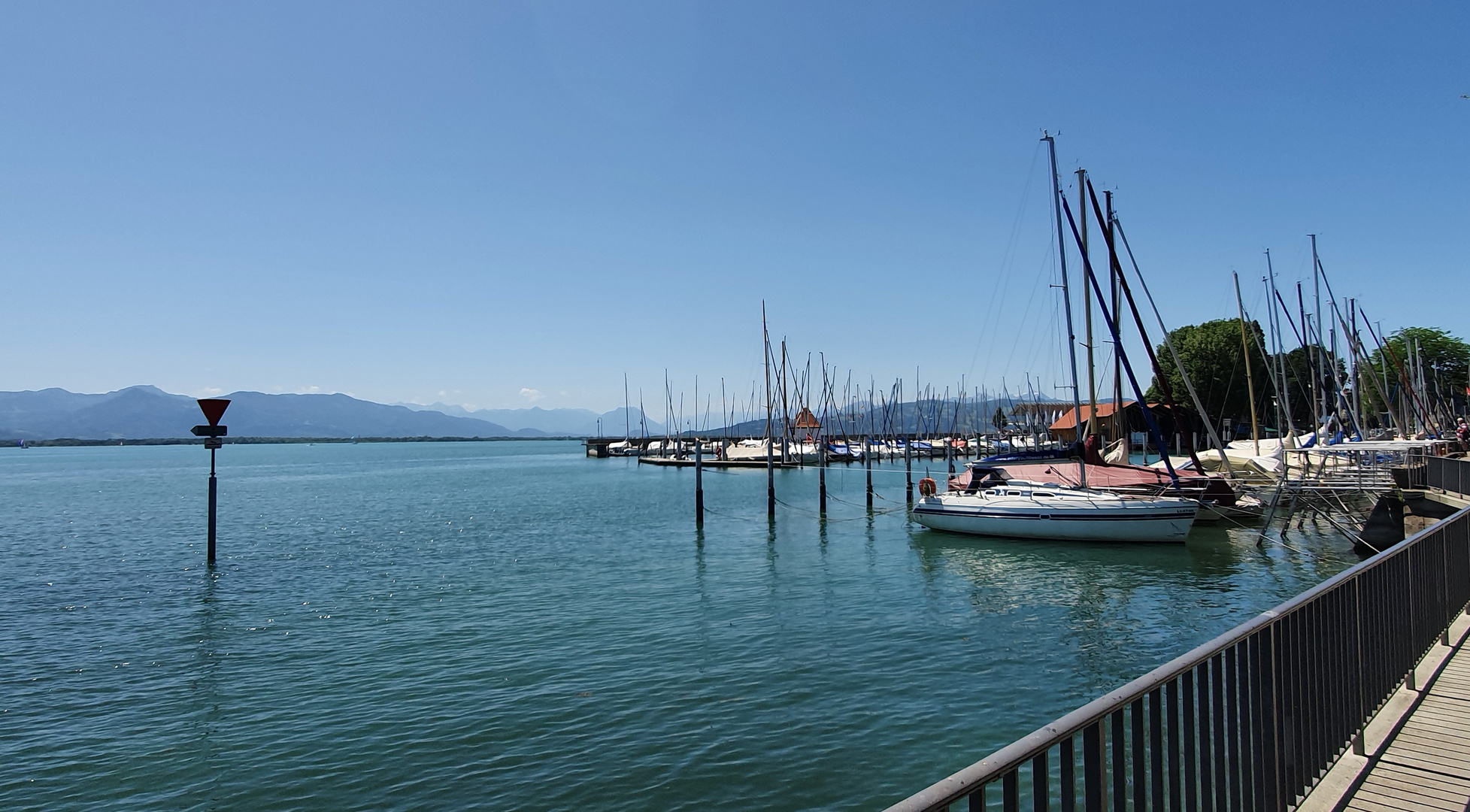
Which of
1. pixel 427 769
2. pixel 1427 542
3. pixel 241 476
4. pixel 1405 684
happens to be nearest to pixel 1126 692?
pixel 1405 684

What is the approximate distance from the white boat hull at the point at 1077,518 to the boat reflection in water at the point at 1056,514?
2cm

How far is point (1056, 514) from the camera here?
26500mm

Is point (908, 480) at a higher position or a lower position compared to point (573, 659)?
higher

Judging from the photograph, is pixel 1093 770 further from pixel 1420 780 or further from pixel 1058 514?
pixel 1058 514

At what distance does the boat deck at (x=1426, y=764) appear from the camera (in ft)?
15.6

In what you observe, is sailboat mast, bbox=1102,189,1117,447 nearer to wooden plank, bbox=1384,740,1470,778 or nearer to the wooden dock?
wooden plank, bbox=1384,740,1470,778

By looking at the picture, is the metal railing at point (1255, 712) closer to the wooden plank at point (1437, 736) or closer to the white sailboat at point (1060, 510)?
the wooden plank at point (1437, 736)

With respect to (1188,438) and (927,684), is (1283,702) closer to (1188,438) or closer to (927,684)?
(927,684)

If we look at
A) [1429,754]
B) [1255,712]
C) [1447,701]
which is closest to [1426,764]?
[1429,754]

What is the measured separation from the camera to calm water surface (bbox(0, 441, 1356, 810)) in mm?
9305

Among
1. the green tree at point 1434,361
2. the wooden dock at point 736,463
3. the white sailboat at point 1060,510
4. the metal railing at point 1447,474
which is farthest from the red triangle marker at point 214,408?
the green tree at point 1434,361

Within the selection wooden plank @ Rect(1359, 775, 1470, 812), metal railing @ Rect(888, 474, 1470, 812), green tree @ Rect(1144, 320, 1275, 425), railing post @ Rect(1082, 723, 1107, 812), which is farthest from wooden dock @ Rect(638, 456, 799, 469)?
railing post @ Rect(1082, 723, 1107, 812)

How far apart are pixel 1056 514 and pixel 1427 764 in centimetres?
2206

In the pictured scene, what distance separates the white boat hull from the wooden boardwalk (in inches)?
779
